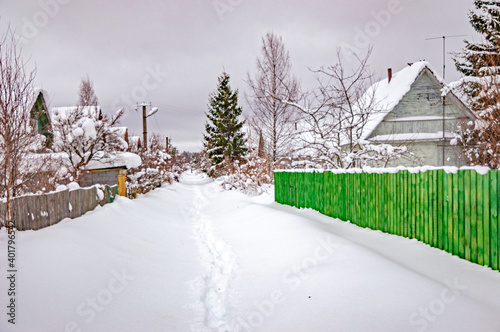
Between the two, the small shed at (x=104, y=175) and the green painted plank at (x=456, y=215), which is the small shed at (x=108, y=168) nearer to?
the small shed at (x=104, y=175)

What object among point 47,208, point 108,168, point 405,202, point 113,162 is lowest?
point 47,208

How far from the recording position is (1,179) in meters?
5.97

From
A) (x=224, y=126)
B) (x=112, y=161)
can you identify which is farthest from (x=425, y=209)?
(x=224, y=126)

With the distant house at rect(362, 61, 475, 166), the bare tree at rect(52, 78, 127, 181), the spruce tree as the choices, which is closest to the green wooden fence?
the spruce tree

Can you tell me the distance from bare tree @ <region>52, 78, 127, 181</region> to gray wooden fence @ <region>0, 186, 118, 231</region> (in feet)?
20.0

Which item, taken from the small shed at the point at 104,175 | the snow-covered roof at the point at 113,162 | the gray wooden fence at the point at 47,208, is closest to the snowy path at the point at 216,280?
the gray wooden fence at the point at 47,208

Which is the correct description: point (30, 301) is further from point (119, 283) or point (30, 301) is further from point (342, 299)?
point (342, 299)

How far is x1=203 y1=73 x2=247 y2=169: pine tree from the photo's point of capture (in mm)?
29812

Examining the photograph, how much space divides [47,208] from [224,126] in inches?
949

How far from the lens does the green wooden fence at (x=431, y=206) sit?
165 inches

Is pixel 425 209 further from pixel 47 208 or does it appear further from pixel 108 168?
pixel 108 168

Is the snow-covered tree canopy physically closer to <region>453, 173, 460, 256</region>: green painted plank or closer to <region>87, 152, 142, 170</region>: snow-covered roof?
<region>87, 152, 142, 170</region>: snow-covered roof

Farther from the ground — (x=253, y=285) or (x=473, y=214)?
(x=473, y=214)

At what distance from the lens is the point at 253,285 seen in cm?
495
